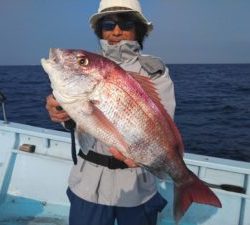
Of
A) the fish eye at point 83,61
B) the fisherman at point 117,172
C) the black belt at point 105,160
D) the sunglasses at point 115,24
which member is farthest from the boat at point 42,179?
the fish eye at point 83,61

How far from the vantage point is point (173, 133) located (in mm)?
2539

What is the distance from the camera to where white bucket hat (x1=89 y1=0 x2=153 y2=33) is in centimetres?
306

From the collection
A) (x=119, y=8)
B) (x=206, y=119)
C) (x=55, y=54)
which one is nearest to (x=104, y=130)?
(x=55, y=54)

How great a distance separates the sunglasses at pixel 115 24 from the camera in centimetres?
309

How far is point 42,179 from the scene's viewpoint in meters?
5.25

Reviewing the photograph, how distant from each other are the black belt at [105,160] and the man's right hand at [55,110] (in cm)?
48

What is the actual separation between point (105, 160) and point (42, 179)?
2488mm

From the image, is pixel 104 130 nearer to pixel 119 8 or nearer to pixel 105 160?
pixel 105 160

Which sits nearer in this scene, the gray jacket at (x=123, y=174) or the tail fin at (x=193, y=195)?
the tail fin at (x=193, y=195)

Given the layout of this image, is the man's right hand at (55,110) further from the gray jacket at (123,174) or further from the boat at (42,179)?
the boat at (42,179)

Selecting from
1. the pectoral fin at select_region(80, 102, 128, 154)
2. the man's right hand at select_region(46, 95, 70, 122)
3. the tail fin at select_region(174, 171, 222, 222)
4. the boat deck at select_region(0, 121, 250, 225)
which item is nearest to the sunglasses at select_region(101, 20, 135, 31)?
the man's right hand at select_region(46, 95, 70, 122)

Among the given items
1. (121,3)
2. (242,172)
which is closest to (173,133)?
(121,3)

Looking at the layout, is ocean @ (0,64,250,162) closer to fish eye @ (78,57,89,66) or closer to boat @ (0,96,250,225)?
boat @ (0,96,250,225)

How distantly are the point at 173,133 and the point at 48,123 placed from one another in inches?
560
